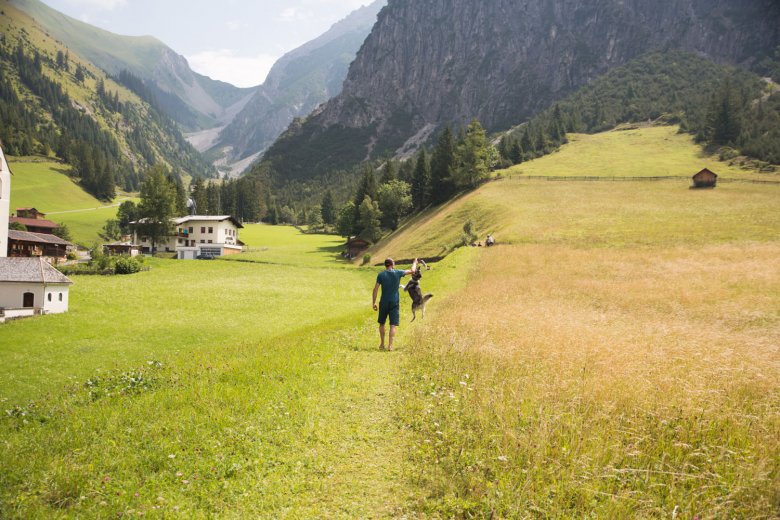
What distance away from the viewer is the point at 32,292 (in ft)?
122

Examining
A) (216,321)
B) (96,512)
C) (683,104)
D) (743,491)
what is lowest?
(216,321)

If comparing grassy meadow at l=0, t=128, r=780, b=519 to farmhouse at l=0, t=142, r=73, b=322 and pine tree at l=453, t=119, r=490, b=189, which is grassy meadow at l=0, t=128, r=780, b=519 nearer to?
farmhouse at l=0, t=142, r=73, b=322

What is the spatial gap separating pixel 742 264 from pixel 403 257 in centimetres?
3831

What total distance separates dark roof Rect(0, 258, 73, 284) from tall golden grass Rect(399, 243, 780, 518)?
134 ft

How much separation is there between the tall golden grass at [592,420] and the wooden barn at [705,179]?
78.7 m

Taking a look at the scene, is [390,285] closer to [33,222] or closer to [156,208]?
[156,208]

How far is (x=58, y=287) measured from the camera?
124 ft

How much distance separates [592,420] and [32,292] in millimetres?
48706

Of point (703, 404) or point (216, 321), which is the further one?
point (216, 321)

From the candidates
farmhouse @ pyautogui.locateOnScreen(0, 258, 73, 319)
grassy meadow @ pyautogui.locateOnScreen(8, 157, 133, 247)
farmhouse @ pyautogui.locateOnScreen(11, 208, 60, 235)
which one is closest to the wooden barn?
farmhouse @ pyautogui.locateOnScreen(0, 258, 73, 319)

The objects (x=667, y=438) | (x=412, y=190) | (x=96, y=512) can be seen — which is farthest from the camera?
(x=412, y=190)

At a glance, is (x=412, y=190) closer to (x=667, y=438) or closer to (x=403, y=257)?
(x=403, y=257)

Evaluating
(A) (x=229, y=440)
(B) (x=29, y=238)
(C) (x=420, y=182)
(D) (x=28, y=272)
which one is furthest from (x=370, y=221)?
(A) (x=229, y=440)

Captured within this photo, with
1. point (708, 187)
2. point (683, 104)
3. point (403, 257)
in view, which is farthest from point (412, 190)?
point (683, 104)
